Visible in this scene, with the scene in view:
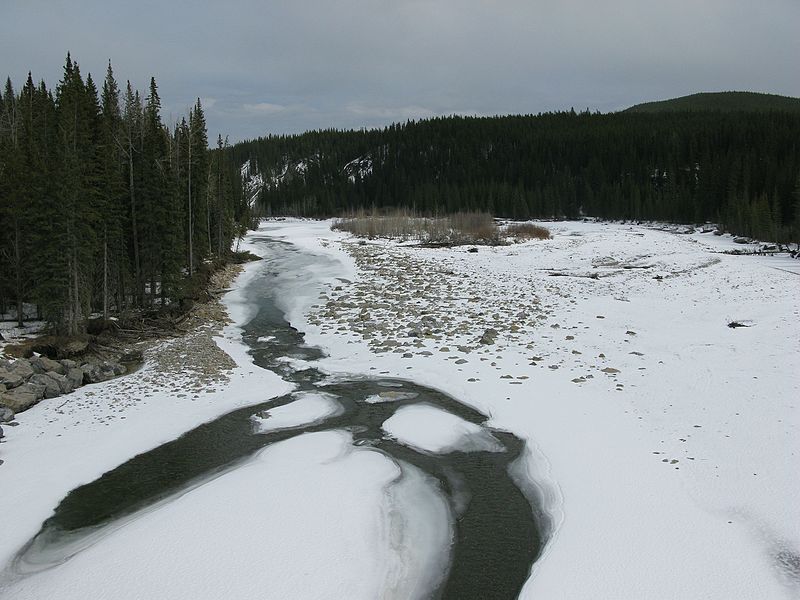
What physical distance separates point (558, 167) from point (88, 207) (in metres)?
122

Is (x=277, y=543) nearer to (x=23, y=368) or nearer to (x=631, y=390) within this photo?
(x=631, y=390)

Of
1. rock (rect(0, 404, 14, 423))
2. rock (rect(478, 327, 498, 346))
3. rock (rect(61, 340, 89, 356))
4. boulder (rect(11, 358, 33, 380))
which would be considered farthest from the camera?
rock (rect(478, 327, 498, 346))

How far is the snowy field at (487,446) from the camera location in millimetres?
8414

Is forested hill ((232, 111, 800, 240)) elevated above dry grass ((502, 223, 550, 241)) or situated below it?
above

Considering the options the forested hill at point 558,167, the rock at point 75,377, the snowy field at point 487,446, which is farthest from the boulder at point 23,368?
the forested hill at point 558,167

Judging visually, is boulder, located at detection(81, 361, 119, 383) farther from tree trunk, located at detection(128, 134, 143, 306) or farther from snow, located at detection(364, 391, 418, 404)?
tree trunk, located at detection(128, 134, 143, 306)

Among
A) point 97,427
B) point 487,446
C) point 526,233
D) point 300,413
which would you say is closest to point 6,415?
point 97,427

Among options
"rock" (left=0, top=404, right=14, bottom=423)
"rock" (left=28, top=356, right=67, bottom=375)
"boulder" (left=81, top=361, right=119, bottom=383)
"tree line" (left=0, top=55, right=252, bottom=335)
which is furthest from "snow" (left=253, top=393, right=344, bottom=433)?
"tree line" (left=0, top=55, right=252, bottom=335)

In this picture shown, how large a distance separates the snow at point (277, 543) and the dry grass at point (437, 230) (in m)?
Result: 48.2

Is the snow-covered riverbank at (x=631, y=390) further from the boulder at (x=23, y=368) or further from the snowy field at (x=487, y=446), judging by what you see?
the boulder at (x=23, y=368)

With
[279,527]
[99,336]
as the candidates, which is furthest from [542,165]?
[279,527]

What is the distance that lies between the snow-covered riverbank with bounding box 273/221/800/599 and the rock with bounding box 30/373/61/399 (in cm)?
806

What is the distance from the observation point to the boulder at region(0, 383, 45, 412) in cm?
1499

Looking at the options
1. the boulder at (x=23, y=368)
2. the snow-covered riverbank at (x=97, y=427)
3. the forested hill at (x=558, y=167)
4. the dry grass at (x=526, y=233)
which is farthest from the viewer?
the forested hill at (x=558, y=167)
